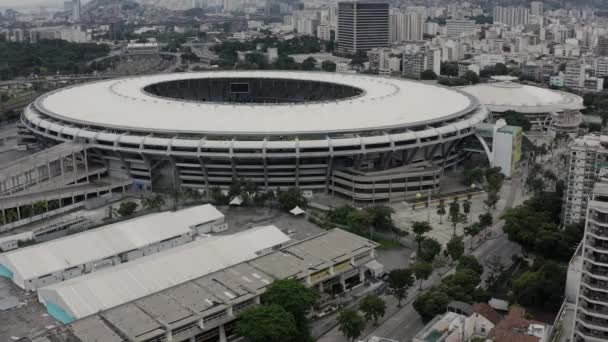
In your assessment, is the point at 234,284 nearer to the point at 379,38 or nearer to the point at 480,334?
the point at 480,334

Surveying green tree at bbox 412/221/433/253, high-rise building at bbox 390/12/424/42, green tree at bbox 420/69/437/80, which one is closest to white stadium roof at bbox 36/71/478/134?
green tree at bbox 412/221/433/253

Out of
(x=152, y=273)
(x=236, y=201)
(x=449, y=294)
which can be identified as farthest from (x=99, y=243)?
(x=449, y=294)

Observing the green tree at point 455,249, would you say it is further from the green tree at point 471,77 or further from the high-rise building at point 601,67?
the high-rise building at point 601,67

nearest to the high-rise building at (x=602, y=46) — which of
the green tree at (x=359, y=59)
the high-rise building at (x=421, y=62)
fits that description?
the high-rise building at (x=421, y=62)

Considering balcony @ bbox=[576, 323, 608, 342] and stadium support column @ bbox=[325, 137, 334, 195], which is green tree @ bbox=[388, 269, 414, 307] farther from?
stadium support column @ bbox=[325, 137, 334, 195]

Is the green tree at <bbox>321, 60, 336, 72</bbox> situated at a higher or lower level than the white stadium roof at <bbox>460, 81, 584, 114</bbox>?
higher

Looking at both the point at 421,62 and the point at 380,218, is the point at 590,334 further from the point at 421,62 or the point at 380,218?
the point at 421,62

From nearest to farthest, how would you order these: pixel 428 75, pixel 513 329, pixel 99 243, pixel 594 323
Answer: pixel 594 323 < pixel 513 329 < pixel 99 243 < pixel 428 75
